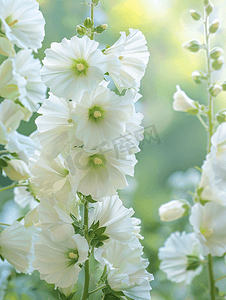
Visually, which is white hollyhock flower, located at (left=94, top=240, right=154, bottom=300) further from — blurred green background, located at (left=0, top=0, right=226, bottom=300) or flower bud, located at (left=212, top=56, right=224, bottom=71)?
blurred green background, located at (left=0, top=0, right=226, bottom=300)

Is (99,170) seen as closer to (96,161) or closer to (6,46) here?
(96,161)

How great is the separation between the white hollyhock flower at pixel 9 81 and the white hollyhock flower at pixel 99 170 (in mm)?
235

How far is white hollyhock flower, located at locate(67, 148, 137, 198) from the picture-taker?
452mm

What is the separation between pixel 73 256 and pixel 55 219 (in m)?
0.06

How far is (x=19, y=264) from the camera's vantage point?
0.62 m

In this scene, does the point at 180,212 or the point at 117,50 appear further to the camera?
the point at 180,212

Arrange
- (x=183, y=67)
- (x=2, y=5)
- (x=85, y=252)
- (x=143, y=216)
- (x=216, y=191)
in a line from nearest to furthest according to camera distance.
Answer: (x=85, y=252) < (x=2, y=5) < (x=216, y=191) < (x=143, y=216) < (x=183, y=67)

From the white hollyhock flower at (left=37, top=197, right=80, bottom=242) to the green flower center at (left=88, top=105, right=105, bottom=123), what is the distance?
0.38 feet

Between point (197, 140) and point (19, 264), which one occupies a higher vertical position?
point (19, 264)

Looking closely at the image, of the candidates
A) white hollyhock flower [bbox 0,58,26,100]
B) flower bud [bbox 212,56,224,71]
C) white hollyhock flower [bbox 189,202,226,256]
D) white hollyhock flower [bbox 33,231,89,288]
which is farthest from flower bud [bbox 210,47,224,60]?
white hollyhock flower [bbox 33,231,89,288]

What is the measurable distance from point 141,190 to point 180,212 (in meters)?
0.55

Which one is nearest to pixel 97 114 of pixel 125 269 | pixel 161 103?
pixel 125 269

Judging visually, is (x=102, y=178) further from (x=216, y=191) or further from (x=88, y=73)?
(x=216, y=191)

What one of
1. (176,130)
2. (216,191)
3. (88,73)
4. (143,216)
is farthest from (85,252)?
(176,130)
